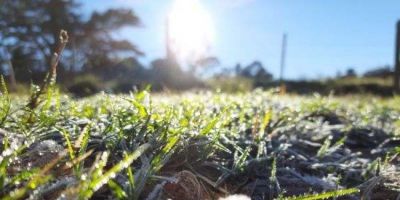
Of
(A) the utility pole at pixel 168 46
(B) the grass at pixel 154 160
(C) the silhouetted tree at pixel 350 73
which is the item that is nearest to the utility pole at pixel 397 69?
(C) the silhouetted tree at pixel 350 73

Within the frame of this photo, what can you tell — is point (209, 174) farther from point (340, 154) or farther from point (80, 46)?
point (80, 46)

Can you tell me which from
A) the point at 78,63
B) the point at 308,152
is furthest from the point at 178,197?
the point at 78,63

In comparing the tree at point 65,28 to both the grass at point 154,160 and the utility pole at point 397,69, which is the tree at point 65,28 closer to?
A: the utility pole at point 397,69

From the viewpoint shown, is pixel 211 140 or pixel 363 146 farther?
pixel 363 146

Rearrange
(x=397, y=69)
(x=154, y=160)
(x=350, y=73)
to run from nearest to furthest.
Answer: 1. (x=154, y=160)
2. (x=397, y=69)
3. (x=350, y=73)

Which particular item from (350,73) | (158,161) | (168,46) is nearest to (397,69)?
(350,73)

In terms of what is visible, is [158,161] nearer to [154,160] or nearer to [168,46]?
[154,160]

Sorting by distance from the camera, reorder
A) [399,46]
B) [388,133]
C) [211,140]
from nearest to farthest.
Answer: [211,140], [388,133], [399,46]

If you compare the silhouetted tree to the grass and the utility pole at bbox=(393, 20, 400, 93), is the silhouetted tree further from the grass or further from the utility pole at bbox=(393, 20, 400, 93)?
the grass
